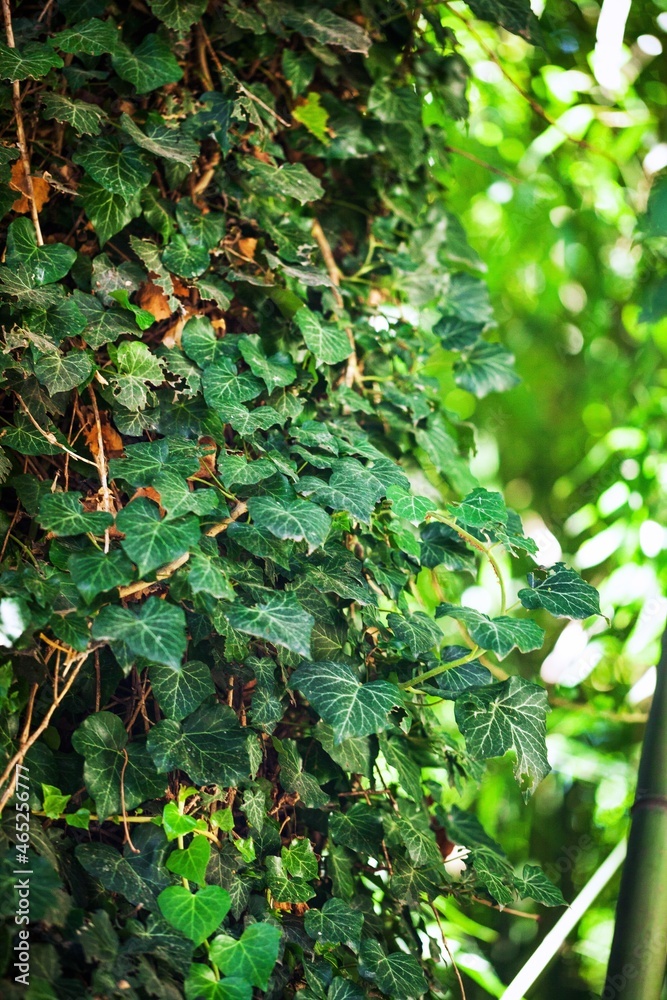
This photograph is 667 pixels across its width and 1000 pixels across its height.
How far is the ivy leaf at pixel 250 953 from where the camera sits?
741 mm

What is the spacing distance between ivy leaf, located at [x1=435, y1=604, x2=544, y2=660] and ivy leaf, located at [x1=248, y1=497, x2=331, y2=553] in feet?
0.65

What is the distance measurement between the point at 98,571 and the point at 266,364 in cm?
38

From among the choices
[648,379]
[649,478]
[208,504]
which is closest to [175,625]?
[208,504]

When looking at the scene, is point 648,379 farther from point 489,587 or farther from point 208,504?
point 208,504

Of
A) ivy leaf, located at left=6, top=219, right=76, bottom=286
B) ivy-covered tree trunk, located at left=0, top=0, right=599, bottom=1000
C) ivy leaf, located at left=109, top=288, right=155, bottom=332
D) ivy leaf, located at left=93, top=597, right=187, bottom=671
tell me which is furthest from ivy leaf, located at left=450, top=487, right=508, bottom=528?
ivy leaf, located at left=6, top=219, right=76, bottom=286

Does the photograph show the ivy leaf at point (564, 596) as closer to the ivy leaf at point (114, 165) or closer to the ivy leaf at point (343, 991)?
the ivy leaf at point (343, 991)

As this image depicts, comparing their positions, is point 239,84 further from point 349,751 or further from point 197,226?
point 349,751

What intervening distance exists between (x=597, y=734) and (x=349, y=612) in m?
0.83

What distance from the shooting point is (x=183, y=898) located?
2.48ft

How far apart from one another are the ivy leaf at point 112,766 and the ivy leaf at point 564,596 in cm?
47

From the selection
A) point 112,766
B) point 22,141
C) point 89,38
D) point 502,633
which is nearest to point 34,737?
point 112,766

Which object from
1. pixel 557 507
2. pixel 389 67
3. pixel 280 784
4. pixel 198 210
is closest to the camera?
pixel 280 784

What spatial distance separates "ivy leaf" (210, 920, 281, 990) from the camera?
2.43ft

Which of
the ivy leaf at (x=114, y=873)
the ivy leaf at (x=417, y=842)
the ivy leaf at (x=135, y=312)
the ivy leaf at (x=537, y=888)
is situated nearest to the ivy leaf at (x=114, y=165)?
the ivy leaf at (x=135, y=312)
